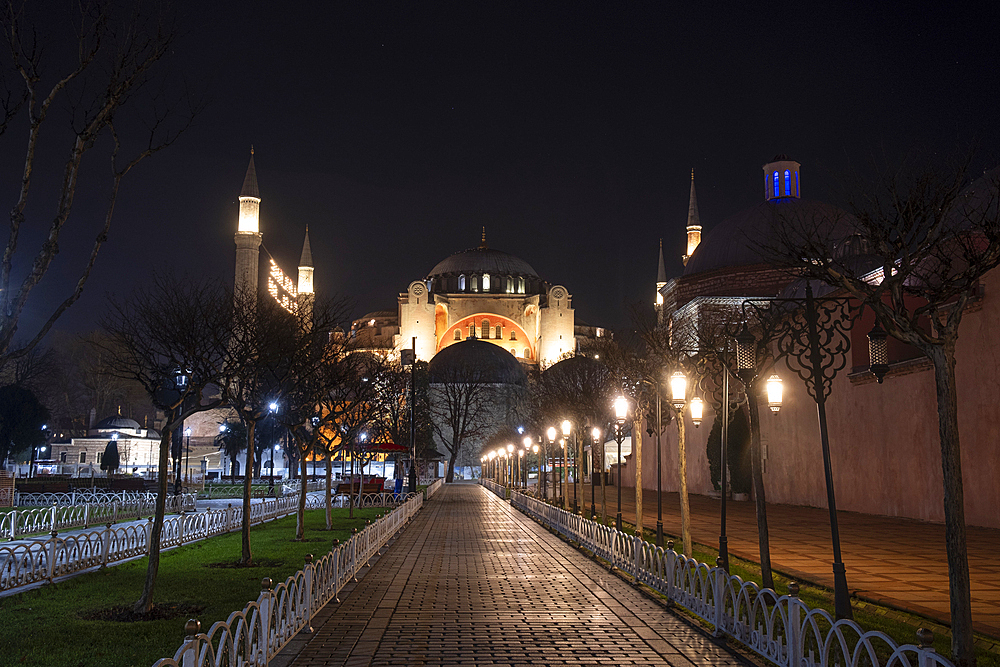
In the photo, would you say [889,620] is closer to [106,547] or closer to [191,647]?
[191,647]

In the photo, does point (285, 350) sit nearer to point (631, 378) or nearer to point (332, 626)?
point (332, 626)

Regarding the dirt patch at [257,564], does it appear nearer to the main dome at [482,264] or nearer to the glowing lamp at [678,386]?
the glowing lamp at [678,386]

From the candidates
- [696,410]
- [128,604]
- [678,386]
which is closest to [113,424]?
[696,410]

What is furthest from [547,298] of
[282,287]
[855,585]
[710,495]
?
[855,585]

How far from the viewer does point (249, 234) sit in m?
53.7

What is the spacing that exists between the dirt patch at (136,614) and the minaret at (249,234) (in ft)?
143

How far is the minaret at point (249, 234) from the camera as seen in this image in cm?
5275

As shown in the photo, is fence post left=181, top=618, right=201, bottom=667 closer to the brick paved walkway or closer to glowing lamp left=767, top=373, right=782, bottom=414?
the brick paved walkway

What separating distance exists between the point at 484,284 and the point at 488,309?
4.36m

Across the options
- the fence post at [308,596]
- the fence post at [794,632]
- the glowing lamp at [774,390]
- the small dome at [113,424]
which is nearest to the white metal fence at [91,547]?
the fence post at [308,596]

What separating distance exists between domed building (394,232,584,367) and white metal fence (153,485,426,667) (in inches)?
2810

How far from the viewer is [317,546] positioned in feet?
48.6

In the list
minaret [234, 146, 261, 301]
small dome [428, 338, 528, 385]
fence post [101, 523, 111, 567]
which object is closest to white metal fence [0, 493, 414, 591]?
fence post [101, 523, 111, 567]

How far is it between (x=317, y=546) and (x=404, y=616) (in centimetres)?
719
